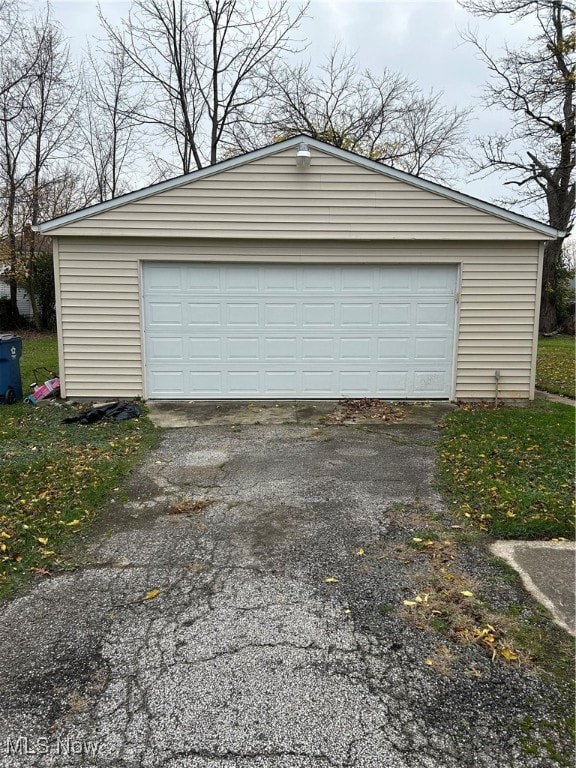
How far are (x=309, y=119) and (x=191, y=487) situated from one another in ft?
65.9

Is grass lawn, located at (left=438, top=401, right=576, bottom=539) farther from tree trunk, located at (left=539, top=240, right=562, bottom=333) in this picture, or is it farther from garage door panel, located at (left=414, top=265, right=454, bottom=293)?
tree trunk, located at (left=539, top=240, right=562, bottom=333)

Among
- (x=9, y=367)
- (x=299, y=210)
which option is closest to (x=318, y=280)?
(x=299, y=210)

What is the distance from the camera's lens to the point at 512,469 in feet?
16.5

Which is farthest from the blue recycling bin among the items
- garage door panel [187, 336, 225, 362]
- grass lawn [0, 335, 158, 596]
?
garage door panel [187, 336, 225, 362]

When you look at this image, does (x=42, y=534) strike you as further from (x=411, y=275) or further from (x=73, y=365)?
(x=411, y=275)

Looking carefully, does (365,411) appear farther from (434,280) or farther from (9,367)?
(9,367)

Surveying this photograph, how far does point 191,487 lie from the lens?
4762 mm

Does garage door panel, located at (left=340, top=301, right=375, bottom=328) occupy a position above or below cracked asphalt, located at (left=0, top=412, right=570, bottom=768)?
above

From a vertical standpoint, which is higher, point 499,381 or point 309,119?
point 309,119

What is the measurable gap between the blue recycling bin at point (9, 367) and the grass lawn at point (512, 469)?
6524 mm

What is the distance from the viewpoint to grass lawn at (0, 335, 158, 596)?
3.53 m

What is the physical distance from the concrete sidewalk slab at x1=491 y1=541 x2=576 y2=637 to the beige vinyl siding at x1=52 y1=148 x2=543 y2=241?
5.46 m

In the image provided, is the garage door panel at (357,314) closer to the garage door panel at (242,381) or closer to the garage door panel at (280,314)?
the garage door panel at (280,314)

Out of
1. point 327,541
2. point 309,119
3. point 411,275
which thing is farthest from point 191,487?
point 309,119
